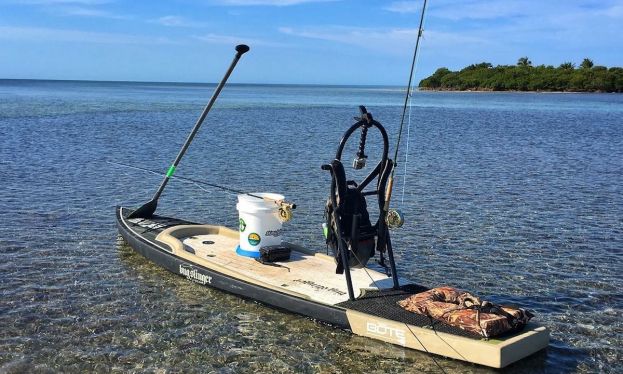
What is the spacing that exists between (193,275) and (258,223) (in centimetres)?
144

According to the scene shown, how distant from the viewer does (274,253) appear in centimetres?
1122

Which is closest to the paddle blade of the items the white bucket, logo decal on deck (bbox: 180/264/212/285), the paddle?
the paddle

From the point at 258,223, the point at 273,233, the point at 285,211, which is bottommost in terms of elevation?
the point at 273,233

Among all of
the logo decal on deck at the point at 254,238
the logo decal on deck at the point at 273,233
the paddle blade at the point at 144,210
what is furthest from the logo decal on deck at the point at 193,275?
the paddle blade at the point at 144,210

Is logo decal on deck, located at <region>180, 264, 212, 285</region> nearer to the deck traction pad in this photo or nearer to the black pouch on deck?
the black pouch on deck

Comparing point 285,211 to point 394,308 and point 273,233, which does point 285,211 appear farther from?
point 394,308

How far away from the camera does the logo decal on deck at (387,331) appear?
8.63 metres

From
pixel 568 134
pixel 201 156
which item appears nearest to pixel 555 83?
pixel 568 134

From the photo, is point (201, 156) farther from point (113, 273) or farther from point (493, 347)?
point (493, 347)

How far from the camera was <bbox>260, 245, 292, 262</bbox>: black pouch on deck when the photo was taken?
36.7ft

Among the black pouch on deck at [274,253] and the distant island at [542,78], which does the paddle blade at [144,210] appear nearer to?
the black pouch on deck at [274,253]

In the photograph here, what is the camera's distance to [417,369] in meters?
8.30

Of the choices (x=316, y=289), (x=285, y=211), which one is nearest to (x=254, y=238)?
(x=285, y=211)

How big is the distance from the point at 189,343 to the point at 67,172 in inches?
632
